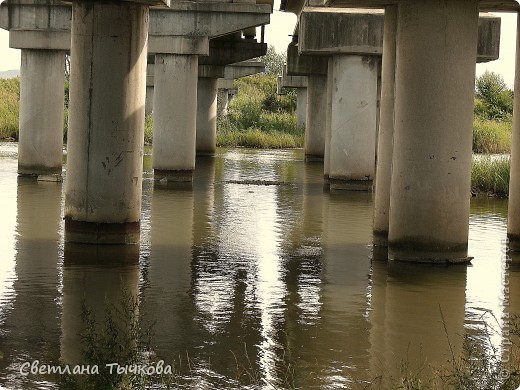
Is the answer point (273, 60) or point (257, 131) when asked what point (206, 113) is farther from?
point (273, 60)

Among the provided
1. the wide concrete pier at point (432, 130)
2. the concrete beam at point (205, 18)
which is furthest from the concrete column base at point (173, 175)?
the wide concrete pier at point (432, 130)

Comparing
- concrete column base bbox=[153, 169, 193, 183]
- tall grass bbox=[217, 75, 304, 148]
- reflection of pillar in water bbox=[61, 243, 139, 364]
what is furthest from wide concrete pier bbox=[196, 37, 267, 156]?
reflection of pillar in water bbox=[61, 243, 139, 364]

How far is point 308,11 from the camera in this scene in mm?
22719

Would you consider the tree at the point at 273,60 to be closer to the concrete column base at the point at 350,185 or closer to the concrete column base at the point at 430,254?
the concrete column base at the point at 350,185

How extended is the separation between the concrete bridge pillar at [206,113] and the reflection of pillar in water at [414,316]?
23387mm

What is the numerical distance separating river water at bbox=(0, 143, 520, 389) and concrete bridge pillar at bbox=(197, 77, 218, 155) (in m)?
17.4

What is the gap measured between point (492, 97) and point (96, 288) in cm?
4763

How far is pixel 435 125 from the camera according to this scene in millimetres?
13703

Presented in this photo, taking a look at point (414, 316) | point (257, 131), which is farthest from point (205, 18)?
point (257, 131)

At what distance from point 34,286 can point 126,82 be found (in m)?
3.94

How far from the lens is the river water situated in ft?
29.2

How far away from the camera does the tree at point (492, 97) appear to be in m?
55.7

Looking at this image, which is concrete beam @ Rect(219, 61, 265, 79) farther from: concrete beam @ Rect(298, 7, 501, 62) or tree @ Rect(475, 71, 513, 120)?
concrete beam @ Rect(298, 7, 501, 62)

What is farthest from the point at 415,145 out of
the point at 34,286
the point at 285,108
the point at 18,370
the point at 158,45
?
the point at 285,108
